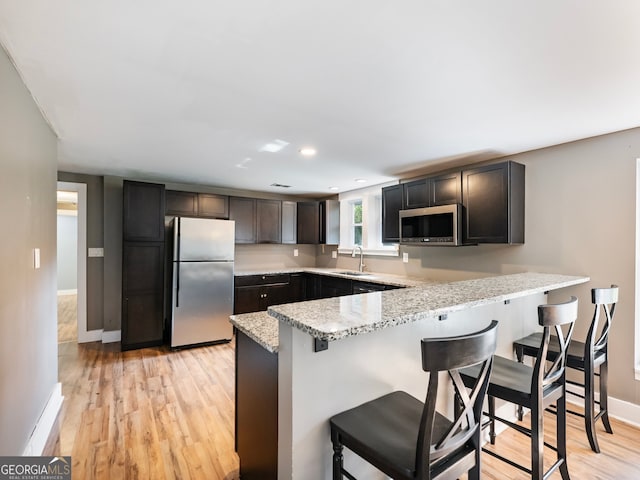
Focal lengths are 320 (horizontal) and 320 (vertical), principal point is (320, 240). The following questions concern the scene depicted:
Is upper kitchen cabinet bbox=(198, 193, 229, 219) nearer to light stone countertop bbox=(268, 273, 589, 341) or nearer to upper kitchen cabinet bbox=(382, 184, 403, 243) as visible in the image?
upper kitchen cabinet bbox=(382, 184, 403, 243)

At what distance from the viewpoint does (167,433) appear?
223 centimetres

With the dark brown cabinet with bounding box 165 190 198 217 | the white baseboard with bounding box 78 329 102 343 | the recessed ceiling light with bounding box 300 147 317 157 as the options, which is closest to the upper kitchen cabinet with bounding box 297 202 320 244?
the dark brown cabinet with bounding box 165 190 198 217

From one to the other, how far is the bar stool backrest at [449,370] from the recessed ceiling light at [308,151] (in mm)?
2356

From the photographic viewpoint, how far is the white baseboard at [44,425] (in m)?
1.90

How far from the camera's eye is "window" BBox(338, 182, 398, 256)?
4.87 metres


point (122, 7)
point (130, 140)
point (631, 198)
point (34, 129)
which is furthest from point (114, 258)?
point (631, 198)

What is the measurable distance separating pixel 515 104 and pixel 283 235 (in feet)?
12.9

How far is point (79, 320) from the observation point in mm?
4242

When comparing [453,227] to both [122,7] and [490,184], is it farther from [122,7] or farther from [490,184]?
[122,7]

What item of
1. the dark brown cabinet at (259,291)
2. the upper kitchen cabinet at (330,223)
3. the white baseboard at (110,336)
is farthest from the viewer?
the upper kitchen cabinet at (330,223)

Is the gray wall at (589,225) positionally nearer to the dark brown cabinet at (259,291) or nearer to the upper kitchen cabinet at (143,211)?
the dark brown cabinet at (259,291)

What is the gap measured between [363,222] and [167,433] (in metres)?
3.67

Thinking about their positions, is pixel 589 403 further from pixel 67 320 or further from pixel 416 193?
pixel 67 320

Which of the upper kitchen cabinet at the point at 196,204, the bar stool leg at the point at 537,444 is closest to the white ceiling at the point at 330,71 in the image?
the upper kitchen cabinet at the point at 196,204
